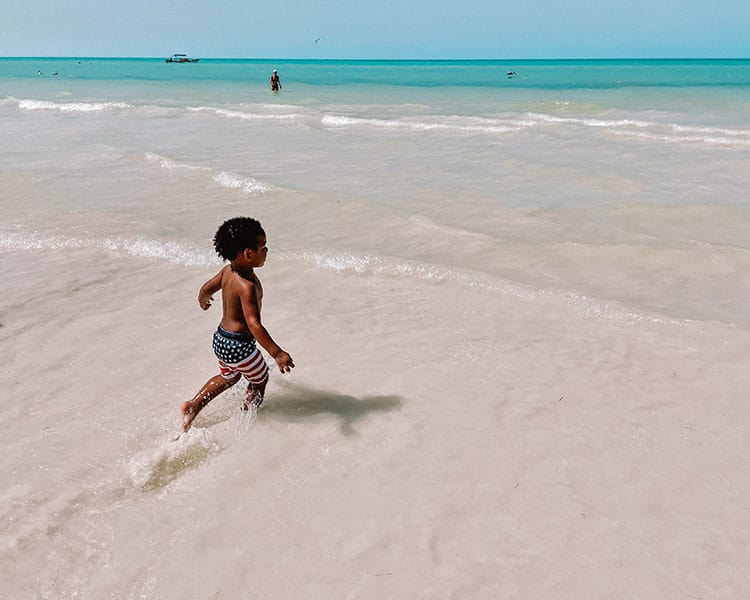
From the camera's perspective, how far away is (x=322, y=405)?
3.76 metres

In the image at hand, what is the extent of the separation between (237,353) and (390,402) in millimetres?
999

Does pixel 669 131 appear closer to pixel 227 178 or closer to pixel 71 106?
pixel 227 178

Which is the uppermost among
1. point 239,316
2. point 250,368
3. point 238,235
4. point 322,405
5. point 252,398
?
point 238,235

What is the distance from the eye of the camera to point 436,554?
2602 mm

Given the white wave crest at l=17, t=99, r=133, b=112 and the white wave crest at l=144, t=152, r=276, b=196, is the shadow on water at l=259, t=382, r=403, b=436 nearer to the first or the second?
the white wave crest at l=144, t=152, r=276, b=196

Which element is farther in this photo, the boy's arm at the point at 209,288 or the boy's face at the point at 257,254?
the boy's arm at the point at 209,288

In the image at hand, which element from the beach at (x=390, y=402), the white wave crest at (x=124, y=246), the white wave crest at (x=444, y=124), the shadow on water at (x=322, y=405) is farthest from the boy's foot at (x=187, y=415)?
the white wave crest at (x=444, y=124)

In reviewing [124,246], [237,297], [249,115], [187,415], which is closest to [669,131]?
[249,115]

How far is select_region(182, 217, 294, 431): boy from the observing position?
3.30 m

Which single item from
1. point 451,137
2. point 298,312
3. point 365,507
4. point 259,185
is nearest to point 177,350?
point 298,312

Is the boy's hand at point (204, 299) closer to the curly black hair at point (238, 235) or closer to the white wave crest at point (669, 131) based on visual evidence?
the curly black hair at point (238, 235)

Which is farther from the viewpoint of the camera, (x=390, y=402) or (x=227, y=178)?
(x=227, y=178)

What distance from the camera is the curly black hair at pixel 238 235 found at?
329cm

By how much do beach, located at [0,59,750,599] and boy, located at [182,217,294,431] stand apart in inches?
8.3
